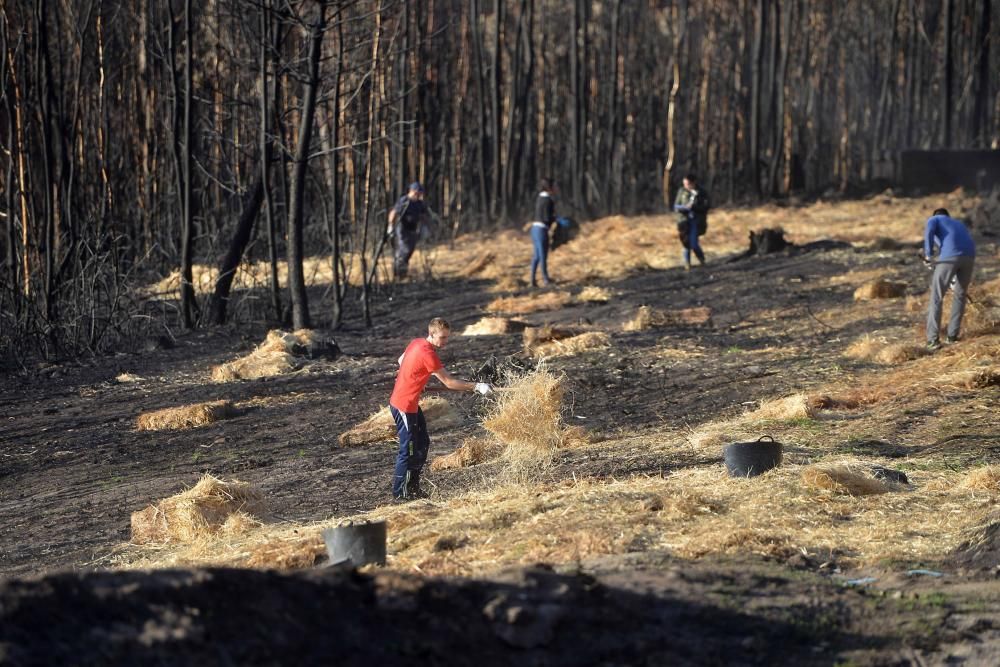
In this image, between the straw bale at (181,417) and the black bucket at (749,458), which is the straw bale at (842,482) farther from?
the straw bale at (181,417)

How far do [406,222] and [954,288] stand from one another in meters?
12.1

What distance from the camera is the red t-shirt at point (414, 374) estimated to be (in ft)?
34.6

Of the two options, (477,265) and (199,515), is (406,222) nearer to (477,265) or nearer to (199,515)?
(477,265)

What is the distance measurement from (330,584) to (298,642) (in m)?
0.52

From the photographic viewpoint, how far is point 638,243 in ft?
93.8

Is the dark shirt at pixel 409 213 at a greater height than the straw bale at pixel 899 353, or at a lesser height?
greater

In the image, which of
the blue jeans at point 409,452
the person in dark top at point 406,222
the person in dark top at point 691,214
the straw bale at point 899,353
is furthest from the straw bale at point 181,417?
the person in dark top at point 691,214

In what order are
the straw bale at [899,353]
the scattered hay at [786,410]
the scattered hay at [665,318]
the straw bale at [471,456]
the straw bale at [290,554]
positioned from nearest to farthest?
1. the straw bale at [290,554]
2. the straw bale at [471,456]
3. the scattered hay at [786,410]
4. the straw bale at [899,353]
5. the scattered hay at [665,318]

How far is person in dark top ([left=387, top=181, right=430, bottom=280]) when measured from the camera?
2422cm

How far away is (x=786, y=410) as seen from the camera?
12633mm

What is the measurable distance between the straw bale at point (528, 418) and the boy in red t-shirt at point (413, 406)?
0.41m

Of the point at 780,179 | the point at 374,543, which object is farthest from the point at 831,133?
the point at 374,543

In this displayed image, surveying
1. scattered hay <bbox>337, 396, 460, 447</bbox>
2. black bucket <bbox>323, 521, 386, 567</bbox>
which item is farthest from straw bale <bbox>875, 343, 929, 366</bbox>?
black bucket <bbox>323, 521, 386, 567</bbox>

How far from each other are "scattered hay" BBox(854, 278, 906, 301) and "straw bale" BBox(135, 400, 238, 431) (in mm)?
9594
